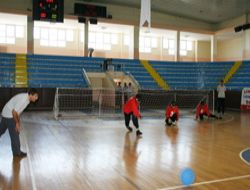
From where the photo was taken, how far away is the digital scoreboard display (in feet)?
51.3

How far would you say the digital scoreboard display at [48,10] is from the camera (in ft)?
51.3

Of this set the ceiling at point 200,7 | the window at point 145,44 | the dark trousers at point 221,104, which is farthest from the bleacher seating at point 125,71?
the window at point 145,44

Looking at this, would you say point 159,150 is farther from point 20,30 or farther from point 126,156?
point 20,30

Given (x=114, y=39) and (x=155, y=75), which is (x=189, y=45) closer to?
(x=114, y=39)

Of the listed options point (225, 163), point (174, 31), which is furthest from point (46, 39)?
point (225, 163)

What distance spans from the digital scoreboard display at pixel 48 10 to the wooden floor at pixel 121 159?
26.0 ft

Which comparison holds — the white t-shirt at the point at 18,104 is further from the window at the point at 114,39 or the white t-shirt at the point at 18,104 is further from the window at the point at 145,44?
the window at the point at 145,44

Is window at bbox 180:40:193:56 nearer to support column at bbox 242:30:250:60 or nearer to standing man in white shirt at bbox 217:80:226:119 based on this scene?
support column at bbox 242:30:250:60

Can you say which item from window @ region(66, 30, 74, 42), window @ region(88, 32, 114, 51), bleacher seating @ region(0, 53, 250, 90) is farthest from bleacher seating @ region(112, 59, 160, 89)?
window @ region(66, 30, 74, 42)

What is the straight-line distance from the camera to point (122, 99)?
51.2 ft

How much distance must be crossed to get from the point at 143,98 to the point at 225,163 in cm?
1180

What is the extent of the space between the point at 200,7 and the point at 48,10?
10596 mm

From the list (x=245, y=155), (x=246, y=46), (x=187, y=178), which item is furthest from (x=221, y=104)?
(x=187, y=178)

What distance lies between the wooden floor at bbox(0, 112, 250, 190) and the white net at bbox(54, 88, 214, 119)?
5.58 meters
